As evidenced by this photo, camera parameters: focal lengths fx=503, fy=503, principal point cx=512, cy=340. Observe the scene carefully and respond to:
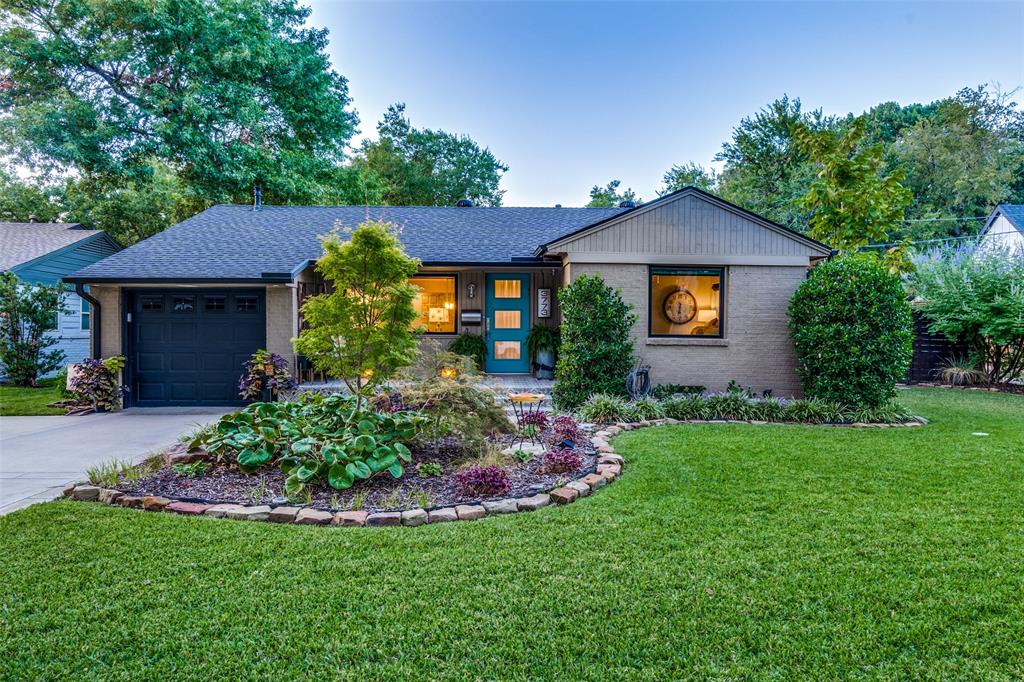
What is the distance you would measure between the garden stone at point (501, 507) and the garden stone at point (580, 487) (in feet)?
1.90

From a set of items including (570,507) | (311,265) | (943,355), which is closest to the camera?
(570,507)

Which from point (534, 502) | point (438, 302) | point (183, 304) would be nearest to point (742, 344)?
point (438, 302)

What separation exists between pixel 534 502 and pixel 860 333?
596 centimetres

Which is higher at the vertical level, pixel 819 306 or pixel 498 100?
pixel 498 100

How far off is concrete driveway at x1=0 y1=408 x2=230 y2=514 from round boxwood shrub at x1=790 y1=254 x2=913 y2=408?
29.3 feet

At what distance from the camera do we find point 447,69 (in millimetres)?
15977

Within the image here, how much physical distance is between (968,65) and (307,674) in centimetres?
3068

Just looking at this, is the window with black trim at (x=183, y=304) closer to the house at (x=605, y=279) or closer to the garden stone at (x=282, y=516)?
the house at (x=605, y=279)

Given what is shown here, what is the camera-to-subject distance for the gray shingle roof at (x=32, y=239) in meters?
14.1

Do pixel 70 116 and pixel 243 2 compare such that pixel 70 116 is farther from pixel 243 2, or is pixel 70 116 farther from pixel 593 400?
pixel 593 400

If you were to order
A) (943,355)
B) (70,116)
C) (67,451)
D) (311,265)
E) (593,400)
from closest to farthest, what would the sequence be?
1. (67,451)
2. (593,400)
3. (311,265)
4. (943,355)
5. (70,116)

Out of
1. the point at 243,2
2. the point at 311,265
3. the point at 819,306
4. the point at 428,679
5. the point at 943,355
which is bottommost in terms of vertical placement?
the point at 428,679

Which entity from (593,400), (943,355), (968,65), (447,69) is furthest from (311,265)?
(968,65)

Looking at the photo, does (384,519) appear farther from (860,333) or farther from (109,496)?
(860,333)
